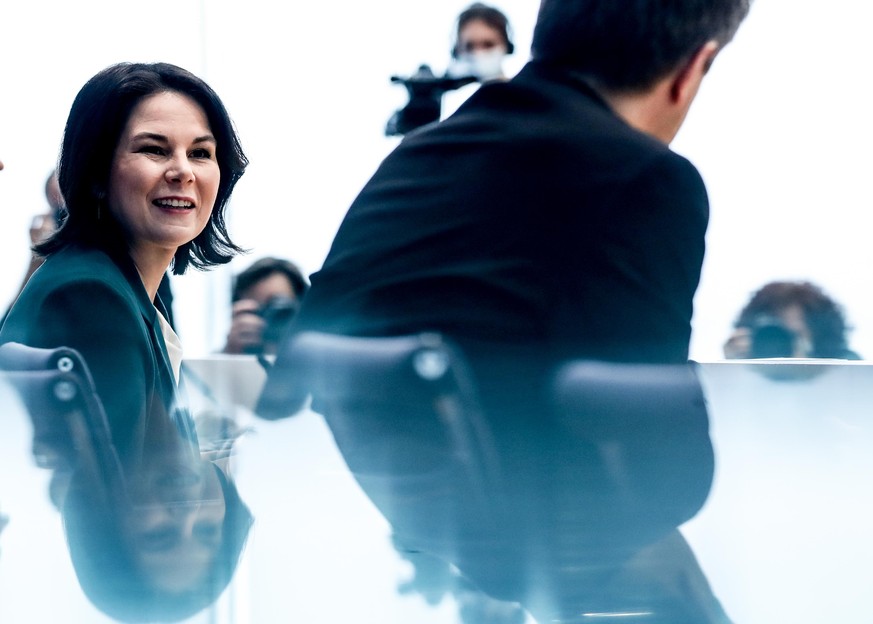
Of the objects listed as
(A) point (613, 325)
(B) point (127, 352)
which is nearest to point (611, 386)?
(A) point (613, 325)

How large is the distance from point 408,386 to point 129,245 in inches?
12.1

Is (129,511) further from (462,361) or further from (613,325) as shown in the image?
(613,325)

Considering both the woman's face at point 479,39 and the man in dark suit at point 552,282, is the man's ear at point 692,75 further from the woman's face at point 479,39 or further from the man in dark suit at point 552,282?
the woman's face at point 479,39

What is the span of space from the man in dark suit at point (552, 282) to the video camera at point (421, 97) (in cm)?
2

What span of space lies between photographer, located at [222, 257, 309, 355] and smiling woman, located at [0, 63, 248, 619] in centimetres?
4

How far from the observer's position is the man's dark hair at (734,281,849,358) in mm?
973

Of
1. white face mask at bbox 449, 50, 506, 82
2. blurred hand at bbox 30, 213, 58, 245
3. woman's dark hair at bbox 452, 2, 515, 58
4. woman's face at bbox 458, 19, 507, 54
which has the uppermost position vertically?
woman's dark hair at bbox 452, 2, 515, 58

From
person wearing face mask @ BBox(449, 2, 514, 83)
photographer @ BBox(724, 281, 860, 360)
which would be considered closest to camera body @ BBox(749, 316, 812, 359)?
photographer @ BBox(724, 281, 860, 360)

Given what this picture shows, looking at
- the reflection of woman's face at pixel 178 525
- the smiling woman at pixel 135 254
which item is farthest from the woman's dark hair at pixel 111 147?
the reflection of woman's face at pixel 178 525

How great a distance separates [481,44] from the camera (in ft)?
3.27

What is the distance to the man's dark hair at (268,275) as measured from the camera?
3.24ft

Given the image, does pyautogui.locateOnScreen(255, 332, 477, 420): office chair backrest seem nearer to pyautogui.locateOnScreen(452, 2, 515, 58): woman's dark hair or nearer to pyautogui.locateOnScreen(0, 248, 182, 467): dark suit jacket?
pyautogui.locateOnScreen(0, 248, 182, 467): dark suit jacket

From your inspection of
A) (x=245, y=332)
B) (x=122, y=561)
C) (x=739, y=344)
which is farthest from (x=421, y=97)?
(x=122, y=561)

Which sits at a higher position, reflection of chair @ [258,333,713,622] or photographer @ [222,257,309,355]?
photographer @ [222,257,309,355]
